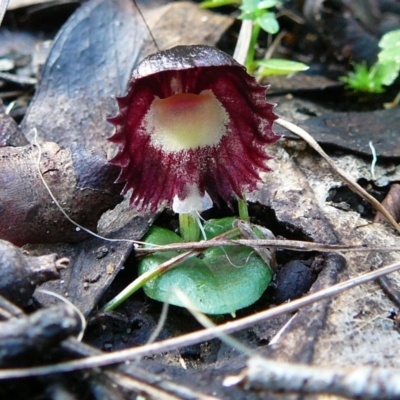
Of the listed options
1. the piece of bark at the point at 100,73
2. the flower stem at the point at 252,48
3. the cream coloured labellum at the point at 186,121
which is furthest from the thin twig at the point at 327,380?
the flower stem at the point at 252,48

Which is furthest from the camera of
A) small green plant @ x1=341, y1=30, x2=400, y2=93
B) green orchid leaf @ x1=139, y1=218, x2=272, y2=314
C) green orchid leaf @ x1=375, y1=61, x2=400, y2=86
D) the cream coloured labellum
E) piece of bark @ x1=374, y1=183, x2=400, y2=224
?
green orchid leaf @ x1=375, y1=61, x2=400, y2=86

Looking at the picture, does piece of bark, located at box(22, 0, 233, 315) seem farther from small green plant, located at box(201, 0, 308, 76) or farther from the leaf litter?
small green plant, located at box(201, 0, 308, 76)

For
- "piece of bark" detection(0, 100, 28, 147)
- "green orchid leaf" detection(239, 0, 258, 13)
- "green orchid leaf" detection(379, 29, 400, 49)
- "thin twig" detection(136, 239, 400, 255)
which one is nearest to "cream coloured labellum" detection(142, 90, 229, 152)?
"thin twig" detection(136, 239, 400, 255)

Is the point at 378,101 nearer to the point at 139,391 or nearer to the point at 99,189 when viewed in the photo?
the point at 99,189

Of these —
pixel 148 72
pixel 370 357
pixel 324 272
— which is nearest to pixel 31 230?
pixel 148 72

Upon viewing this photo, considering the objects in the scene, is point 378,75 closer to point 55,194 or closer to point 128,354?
point 55,194
